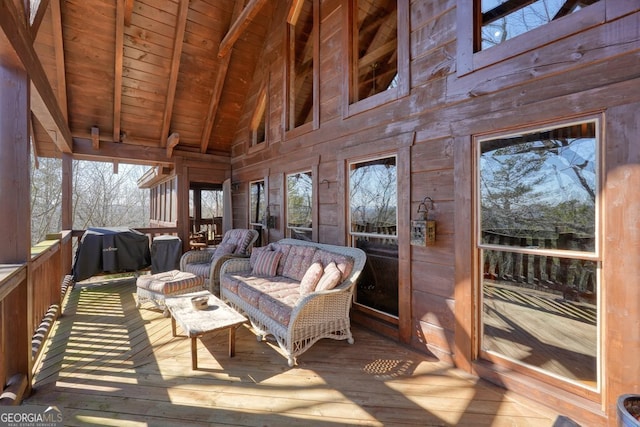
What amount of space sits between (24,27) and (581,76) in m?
3.96

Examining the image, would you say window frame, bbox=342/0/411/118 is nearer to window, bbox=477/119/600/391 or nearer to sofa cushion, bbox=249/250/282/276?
window, bbox=477/119/600/391

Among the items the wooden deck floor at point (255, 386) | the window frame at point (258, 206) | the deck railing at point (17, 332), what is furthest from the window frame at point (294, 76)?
the deck railing at point (17, 332)

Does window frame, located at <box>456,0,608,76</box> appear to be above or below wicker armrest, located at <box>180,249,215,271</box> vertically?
A: above

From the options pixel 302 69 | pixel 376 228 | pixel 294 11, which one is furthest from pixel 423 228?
pixel 294 11

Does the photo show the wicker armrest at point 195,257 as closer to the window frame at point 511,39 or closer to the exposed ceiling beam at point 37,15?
the exposed ceiling beam at point 37,15

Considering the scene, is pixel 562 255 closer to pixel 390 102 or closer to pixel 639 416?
pixel 639 416

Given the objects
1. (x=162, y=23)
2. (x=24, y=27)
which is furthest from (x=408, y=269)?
(x=162, y=23)

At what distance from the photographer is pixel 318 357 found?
2.72m

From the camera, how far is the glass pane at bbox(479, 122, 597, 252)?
6.26 feet

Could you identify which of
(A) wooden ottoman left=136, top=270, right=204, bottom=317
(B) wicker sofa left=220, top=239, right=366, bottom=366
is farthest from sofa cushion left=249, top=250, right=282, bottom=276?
(A) wooden ottoman left=136, top=270, right=204, bottom=317

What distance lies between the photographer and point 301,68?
4.67 meters

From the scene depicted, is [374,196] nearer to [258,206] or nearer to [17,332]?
[258,206]

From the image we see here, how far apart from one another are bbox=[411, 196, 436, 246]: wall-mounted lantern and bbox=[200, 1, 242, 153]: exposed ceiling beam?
4444 mm

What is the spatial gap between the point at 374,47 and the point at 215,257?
3751 mm
